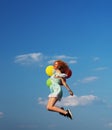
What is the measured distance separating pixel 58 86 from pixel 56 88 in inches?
5.6

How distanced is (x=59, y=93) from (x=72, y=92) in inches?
36.7

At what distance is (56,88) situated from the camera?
12.8 metres

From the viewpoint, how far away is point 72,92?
39.8 feet

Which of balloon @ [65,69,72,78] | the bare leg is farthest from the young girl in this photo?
balloon @ [65,69,72,78]

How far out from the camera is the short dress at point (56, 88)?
502 inches

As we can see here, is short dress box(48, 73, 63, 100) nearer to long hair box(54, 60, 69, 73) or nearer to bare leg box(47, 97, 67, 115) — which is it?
bare leg box(47, 97, 67, 115)

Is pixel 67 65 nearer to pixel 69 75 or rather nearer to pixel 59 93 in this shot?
pixel 69 75

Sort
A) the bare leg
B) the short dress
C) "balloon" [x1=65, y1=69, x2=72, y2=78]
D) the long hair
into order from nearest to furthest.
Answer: the bare leg → the short dress → the long hair → "balloon" [x1=65, y1=69, x2=72, y2=78]

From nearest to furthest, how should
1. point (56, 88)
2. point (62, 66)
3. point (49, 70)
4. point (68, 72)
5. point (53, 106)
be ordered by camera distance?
1. point (53, 106)
2. point (56, 88)
3. point (62, 66)
4. point (68, 72)
5. point (49, 70)

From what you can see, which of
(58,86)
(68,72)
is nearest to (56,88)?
(58,86)

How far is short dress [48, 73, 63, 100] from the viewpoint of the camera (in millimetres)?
12758

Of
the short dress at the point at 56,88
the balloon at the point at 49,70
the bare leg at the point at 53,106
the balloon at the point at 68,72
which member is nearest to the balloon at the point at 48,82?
the short dress at the point at 56,88

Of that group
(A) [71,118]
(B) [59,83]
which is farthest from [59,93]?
(A) [71,118]

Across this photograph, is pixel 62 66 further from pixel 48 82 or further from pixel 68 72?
pixel 48 82
